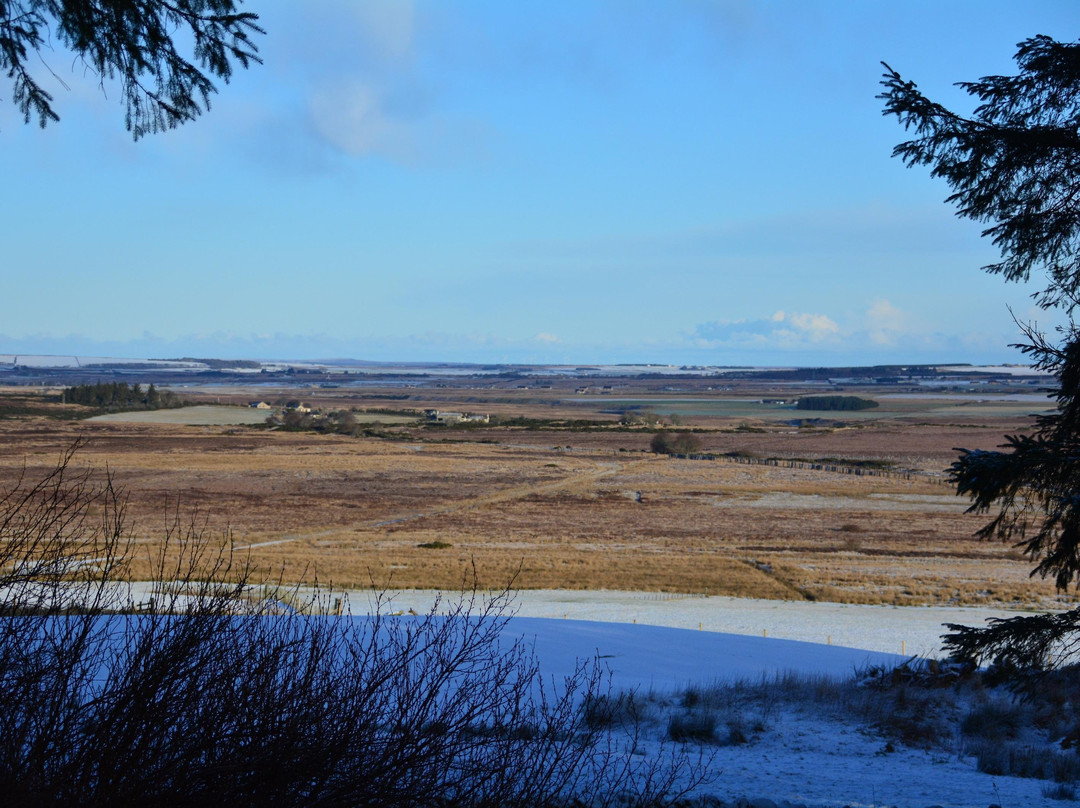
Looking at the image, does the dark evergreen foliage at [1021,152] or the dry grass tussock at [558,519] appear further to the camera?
the dry grass tussock at [558,519]

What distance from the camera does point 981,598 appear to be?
1020 inches

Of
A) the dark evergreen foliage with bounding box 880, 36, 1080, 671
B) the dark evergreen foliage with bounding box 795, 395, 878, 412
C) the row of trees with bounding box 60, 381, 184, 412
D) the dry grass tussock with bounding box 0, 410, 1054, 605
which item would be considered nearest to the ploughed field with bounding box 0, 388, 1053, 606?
the dry grass tussock with bounding box 0, 410, 1054, 605

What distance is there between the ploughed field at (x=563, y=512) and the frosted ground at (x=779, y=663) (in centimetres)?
205

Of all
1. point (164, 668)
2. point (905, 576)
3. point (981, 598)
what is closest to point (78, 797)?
point (164, 668)

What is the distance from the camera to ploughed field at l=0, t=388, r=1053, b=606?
27844 millimetres

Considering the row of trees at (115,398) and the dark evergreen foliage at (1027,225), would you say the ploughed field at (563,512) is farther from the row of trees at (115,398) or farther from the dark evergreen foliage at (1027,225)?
the row of trees at (115,398)

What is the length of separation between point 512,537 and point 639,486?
25.0 meters

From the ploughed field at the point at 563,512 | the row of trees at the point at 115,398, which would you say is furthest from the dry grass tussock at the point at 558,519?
the row of trees at the point at 115,398

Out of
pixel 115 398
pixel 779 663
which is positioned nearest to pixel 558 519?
pixel 779 663

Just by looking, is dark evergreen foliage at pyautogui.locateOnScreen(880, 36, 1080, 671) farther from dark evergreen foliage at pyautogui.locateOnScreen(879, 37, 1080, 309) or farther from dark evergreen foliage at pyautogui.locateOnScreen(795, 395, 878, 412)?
dark evergreen foliage at pyautogui.locateOnScreen(795, 395, 878, 412)

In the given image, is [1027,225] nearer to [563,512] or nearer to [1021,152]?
[1021,152]

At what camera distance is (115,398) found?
14212 centimetres

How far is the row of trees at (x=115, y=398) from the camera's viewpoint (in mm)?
139000

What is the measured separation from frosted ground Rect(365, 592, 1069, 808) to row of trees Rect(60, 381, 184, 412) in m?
133
